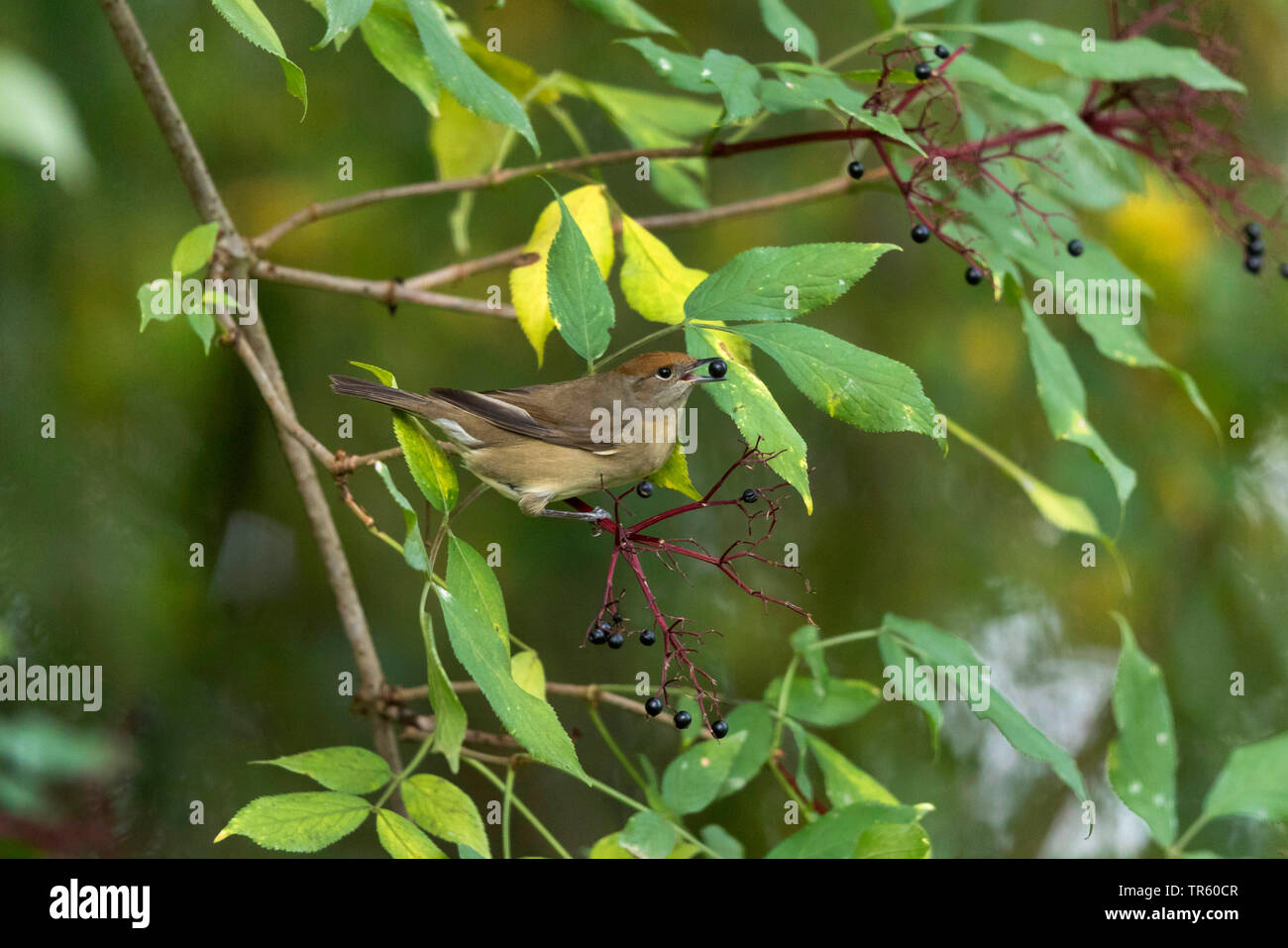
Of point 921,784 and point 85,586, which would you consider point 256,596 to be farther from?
point 921,784

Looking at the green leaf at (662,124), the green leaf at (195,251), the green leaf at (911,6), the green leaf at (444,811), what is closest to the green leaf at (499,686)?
the green leaf at (444,811)

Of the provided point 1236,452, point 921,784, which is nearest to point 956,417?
point 1236,452

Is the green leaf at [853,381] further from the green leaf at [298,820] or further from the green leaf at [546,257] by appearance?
the green leaf at [298,820]

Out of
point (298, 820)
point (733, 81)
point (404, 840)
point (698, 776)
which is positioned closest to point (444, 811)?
point (404, 840)

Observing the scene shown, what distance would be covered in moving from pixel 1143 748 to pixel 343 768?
1678mm

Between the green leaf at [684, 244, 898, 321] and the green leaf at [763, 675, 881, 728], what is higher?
the green leaf at [684, 244, 898, 321]

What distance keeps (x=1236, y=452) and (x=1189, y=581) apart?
524 mm

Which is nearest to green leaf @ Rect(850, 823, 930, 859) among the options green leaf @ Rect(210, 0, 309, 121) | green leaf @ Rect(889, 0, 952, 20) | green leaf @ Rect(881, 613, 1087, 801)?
green leaf @ Rect(881, 613, 1087, 801)

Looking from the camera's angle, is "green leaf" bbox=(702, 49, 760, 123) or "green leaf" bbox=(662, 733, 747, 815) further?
"green leaf" bbox=(662, 733, 747, 815)

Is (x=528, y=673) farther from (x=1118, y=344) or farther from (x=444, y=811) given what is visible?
(x=1118, y=344)

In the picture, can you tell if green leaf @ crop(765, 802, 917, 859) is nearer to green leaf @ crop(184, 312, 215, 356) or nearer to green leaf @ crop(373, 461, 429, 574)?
green leaf @ crop(373, 461, 429, 574)

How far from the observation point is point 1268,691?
4.31 m

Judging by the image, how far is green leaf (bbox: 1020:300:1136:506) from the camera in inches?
92.4

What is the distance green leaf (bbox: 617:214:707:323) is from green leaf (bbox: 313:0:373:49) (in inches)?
27.6
